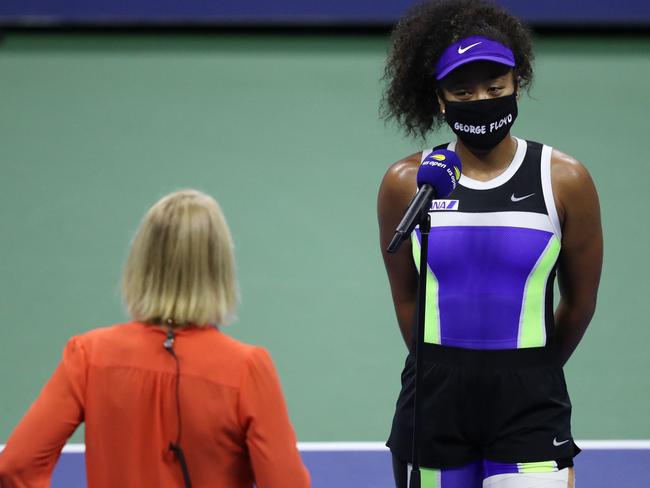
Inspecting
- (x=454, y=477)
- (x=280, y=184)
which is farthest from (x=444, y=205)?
(x=280, y=184)

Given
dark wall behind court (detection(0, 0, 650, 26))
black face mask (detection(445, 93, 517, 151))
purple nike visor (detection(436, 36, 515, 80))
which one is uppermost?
dark wall behind court (detection(0, 0, 650, 26))

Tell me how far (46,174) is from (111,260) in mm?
1500

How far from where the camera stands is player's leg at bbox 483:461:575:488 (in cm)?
339

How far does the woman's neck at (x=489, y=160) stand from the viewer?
361 centimetres

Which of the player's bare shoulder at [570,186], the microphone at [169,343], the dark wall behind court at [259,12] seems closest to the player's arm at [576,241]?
the player's bare shoulder at [570,186]

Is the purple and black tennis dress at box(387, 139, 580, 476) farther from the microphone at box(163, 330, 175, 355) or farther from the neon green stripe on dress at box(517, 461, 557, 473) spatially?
the microphone at box(163, 330, 175, 355)

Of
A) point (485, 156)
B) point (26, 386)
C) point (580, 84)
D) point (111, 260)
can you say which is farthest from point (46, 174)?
point (485, 156)

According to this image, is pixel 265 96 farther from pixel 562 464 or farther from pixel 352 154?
pixel 562 464

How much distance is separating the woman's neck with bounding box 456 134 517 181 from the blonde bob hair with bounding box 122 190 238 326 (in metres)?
1.06

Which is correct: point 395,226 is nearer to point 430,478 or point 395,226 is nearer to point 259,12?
point 430,478

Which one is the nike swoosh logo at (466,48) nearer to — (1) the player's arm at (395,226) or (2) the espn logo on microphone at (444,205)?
(1) the player's arm at (395,226)

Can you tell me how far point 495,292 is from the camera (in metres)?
3.48

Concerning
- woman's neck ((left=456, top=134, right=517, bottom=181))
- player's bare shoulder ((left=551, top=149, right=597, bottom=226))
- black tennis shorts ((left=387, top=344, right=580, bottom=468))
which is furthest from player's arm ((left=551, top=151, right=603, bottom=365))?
black tennis shorts ((left=387, top=344, right=580, bottom=468))

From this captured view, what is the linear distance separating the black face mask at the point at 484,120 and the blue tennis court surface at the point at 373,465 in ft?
7.61
